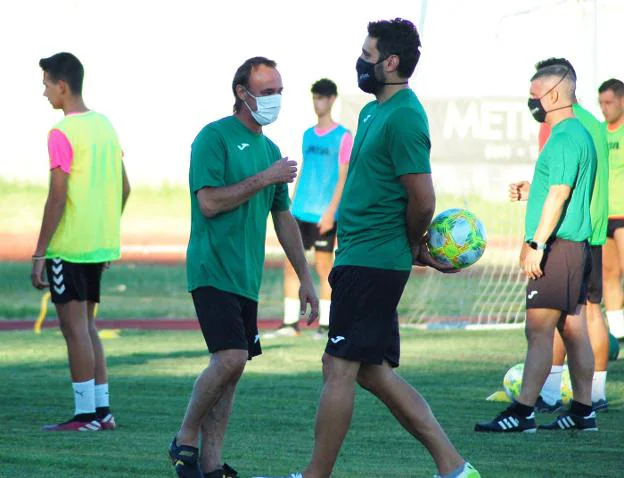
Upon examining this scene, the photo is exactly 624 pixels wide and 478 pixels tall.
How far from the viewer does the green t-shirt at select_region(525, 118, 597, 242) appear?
27.7ft

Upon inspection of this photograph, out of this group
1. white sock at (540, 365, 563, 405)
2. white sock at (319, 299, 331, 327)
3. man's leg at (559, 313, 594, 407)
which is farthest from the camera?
white sock at (319, 299, 331, 327)

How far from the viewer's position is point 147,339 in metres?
14.9

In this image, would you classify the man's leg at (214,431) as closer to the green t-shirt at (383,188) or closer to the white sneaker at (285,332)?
the green t-shirt at (383,188)

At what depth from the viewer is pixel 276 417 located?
9.42m

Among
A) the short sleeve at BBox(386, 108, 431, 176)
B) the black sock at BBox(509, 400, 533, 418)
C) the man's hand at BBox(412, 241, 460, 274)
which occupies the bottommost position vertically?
the black sock at BBox(509, 400, 533, 418)

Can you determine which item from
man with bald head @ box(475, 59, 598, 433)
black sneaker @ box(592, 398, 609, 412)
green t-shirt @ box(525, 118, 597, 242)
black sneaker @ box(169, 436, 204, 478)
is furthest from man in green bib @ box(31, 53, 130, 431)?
black sneaker @ box(592, 398, 609, 412)

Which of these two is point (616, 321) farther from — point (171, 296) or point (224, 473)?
point (171, 296)

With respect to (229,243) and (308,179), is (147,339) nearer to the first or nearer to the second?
(308,179)

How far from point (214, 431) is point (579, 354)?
2.81 m

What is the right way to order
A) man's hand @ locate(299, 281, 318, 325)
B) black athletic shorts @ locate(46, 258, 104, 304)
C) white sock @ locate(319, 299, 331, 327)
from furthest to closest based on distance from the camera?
white sock @ locate(319, 299, 331, 327) → black athletic shorts @ locate(46, 258, 104, 304) → man's hand @ locate(299, 281, 318, 325)

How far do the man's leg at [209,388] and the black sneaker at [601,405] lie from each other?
11.8 feet

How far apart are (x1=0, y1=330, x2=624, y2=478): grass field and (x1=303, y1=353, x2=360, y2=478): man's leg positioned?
71cm

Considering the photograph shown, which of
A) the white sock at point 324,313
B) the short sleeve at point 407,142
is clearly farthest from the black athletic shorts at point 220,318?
the white sock at point 324,313

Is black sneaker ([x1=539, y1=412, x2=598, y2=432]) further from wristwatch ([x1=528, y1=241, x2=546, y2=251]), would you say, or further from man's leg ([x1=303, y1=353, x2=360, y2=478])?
man's leg ([x1=303, y1=353, x2=360, y2=478])
